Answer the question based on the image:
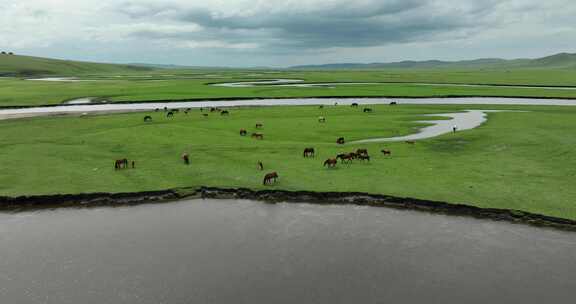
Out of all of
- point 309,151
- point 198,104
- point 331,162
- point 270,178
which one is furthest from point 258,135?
point 198,104

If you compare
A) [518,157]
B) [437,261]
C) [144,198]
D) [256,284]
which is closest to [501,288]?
[437,261]

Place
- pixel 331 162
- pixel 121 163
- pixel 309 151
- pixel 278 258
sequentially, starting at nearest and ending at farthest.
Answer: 1. pixel 278 258
2. pixel 331 162
3. pixel 121 163
4. pixel 309 151

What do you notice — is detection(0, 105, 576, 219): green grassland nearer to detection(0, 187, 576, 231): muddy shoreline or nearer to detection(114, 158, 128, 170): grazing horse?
detection(0, 187, 576, 231): muddy shoreline

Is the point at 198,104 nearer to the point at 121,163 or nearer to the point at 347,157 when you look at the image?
the point at 121,163

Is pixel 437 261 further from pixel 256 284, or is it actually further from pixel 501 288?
pixel 256 284

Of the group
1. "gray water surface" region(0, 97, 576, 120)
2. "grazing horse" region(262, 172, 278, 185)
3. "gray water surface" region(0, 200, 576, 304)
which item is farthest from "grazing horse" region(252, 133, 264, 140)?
"gray water surface" region(0, 97, 576, 120)
